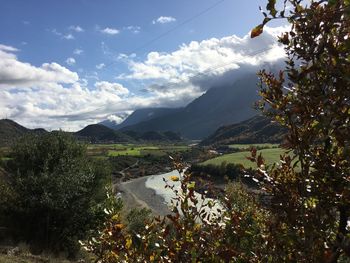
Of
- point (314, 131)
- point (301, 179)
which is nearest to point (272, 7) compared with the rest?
point (314, 131)

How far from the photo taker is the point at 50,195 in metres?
21.4

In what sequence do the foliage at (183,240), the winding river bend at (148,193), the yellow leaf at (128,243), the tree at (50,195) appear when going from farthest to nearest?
the winding river bend at (148,193) → the tree at (50,195) → the yellow leaf at (128,243) → the foliage at (183,240)

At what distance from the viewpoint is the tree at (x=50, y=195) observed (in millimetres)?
21688

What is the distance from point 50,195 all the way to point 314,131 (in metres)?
20.7

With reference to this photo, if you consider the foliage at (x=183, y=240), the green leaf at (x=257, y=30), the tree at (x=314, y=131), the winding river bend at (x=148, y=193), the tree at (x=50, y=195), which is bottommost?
the winding river bend at (x=148, y=193)

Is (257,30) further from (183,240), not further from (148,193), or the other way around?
(148,193)

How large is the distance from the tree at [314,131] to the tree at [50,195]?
19703 millimetres

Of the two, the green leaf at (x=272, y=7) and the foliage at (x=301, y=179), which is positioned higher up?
the green leaf at (x=272, y=7)

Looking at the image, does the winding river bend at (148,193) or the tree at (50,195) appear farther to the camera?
the winding river bend at (148,193)

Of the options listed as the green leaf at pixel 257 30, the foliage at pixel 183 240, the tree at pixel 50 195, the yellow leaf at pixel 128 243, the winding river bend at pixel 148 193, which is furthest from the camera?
the winding river bend at pixel 148 193

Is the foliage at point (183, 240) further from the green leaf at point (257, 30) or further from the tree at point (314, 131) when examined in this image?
the green leaf at point (257, 30)

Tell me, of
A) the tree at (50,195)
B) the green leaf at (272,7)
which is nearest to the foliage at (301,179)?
the green leaf at (272,7)

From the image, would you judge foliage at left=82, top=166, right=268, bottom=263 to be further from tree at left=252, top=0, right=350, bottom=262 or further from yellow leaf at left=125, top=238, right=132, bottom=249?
tree at left=252, top=0, right=350, bottom=262

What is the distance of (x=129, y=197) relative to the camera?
78562 mm
